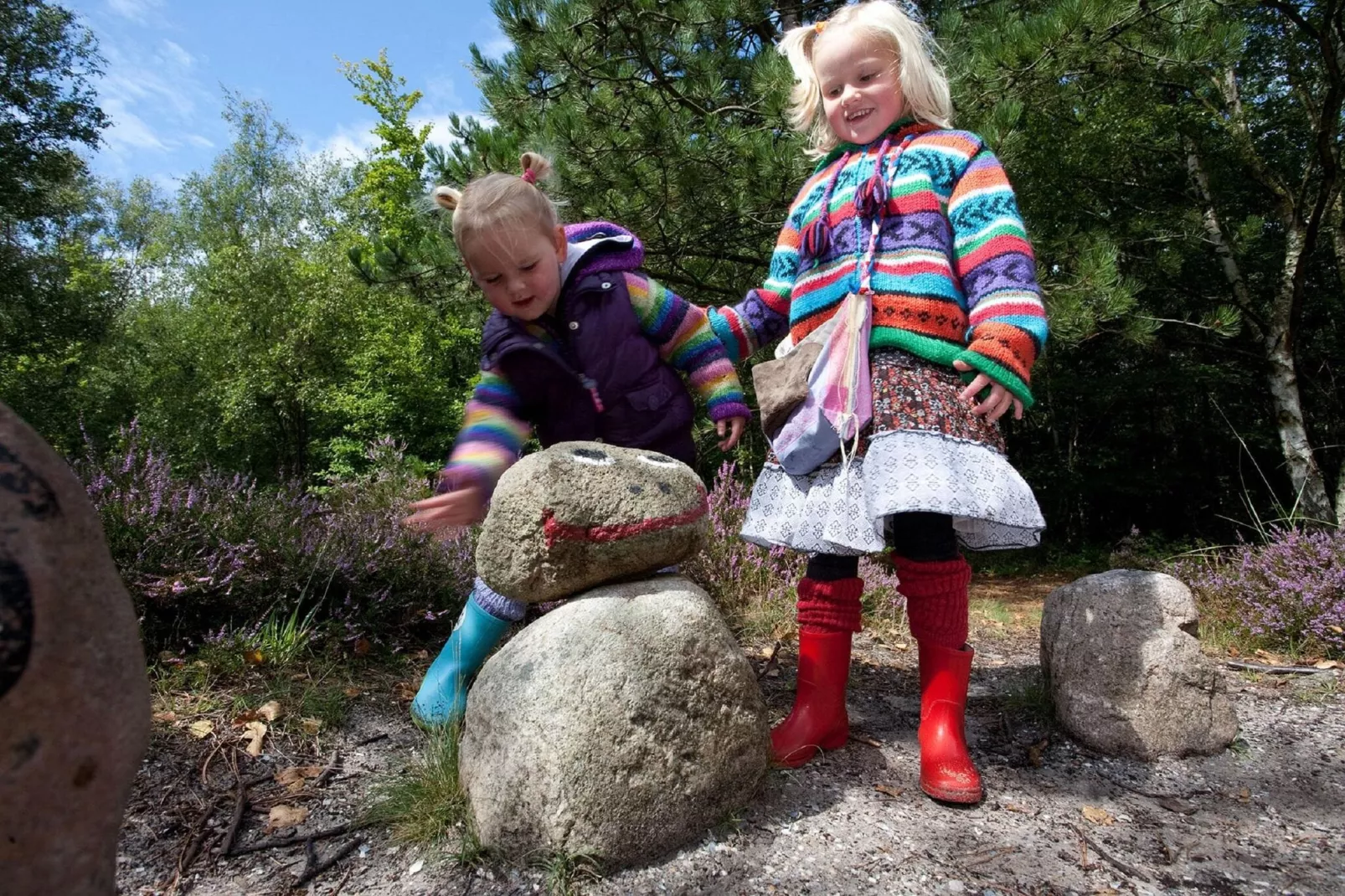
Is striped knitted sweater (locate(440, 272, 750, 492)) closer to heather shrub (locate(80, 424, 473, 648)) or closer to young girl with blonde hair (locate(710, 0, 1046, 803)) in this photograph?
young girl with blonde hair (locate(710, 0, 1046, 803))

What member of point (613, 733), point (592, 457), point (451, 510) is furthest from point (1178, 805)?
point (451, 510)

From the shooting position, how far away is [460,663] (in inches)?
83.0

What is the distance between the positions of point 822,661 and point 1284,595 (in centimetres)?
257

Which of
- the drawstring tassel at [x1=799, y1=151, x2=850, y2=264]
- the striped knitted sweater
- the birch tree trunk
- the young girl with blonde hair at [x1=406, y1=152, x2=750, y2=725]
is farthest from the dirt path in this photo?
the birch tree trunk

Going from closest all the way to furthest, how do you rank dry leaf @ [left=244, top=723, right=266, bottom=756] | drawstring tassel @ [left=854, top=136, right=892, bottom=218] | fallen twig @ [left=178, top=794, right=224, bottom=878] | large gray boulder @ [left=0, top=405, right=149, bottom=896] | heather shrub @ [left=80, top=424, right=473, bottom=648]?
large gray boulder @ [left=0, top=405, right=149, bottom=896], fallen twig @ [left=178, top=794, right=224, bottom=878], drawstring tassel @ [left=854, top=136, right=892, bottom=218], dry leaf @ [left=244, top=723, right=266, bottom=756], heather shrub @ [left=80, top=424, right=473, bottom=648]

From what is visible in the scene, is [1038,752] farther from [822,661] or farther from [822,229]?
[822,229]

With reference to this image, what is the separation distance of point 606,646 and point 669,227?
11.0 ft

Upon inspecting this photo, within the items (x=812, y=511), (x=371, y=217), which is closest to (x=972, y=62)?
(x=812, y=511)

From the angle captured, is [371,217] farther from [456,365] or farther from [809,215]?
[809,215]

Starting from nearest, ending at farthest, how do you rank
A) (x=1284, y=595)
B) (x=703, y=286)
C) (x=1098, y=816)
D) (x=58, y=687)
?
1. (x=58, y=687)
2. (x=1098, y=816)
3. (x=1284, y=595)
4. (x=703, y=286)

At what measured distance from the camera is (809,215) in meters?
2.14

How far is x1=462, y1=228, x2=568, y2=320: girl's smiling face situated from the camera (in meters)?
1.83

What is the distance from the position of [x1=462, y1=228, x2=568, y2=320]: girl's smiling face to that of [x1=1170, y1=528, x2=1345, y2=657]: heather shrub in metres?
3.38

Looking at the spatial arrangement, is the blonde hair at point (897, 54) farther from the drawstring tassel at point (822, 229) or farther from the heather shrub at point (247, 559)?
the heather shrub at point (247, 559)
